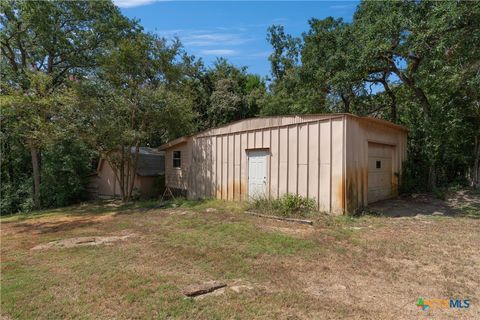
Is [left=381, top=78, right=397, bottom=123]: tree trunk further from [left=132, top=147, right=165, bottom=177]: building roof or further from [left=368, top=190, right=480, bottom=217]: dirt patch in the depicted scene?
[left=132, top=147, right=165, bottom=177]: building roof

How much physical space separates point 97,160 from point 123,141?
6941 mm

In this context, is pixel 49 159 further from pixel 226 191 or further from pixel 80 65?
pixel 226 191

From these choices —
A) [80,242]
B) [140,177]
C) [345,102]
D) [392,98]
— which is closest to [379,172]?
[392,98]

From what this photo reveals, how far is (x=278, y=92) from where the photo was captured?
18391 mm

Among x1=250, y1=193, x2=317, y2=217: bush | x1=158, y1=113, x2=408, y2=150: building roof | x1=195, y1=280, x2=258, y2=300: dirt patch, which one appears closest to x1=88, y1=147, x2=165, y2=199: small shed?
x1=158, y1=113, x2=408, y2=150: building roof

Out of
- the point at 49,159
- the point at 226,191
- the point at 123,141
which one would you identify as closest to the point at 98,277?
the point at 226,191

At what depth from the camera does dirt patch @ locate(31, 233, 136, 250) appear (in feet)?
20.5

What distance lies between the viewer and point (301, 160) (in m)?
8.95

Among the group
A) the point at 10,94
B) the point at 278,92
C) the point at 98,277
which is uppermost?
the point at 278,92

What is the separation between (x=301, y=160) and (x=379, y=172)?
→ 3.32 m

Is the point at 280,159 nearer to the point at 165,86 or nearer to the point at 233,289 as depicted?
the point at 233,289

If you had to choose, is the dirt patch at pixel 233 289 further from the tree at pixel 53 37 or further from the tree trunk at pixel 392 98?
the tree at pixel 53 37

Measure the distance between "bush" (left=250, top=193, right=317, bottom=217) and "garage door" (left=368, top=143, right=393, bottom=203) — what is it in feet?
8.50

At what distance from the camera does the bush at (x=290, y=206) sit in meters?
8.31
